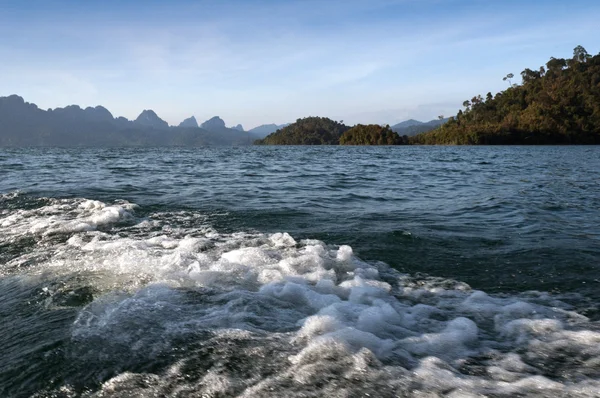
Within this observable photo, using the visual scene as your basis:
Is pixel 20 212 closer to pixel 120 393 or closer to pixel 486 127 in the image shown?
pixel 120 393

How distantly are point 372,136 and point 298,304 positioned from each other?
409ft

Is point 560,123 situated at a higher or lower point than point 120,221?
higher

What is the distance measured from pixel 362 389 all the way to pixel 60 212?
30.4 feet

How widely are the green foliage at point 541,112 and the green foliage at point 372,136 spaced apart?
281 inches

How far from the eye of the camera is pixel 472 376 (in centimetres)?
291

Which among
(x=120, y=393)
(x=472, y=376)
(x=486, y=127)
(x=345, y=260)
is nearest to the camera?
(x=120, y=393)

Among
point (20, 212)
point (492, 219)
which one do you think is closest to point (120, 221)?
point (20, 212)

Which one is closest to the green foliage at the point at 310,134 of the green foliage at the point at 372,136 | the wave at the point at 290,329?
the green foliage at the point at 372,136

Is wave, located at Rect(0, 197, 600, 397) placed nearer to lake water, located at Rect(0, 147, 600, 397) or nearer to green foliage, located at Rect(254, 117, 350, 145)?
lake water, located at Rect(0, 147, 600, 397)

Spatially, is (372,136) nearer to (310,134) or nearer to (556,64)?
(310,134)

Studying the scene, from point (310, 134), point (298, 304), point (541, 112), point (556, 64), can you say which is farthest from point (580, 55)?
point (298, 304)

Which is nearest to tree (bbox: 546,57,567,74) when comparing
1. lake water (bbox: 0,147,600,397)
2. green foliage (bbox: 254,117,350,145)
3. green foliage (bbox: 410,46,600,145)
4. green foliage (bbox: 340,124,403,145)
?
green foliage (bbox: 410,46,600,145)

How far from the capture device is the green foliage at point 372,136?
122 metres

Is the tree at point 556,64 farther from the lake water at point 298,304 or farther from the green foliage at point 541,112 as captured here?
the lake water at point 298,304
